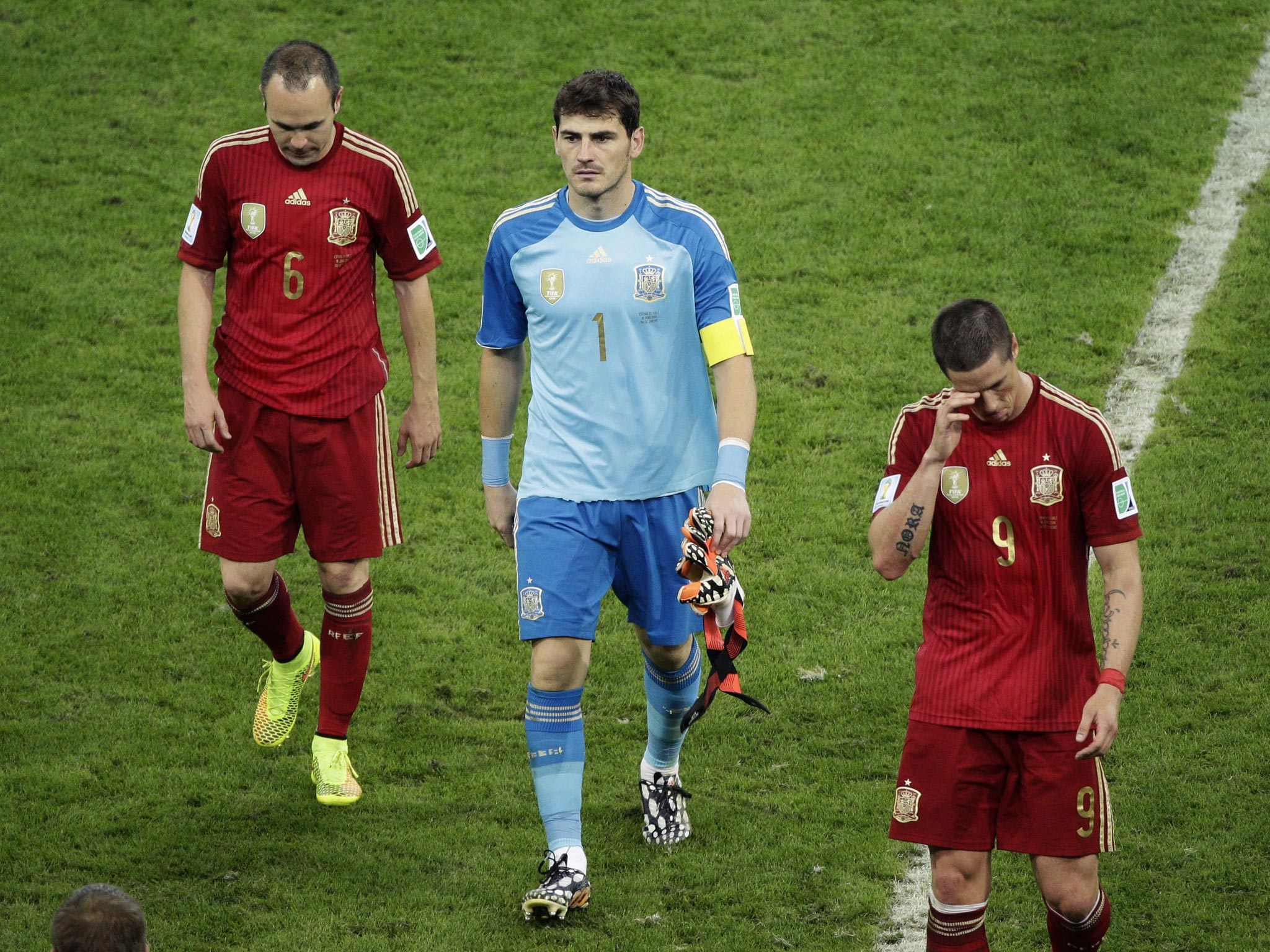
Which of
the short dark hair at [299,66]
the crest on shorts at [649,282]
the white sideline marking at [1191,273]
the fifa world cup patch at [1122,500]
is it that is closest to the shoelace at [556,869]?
the crest on shorts at [649,282]

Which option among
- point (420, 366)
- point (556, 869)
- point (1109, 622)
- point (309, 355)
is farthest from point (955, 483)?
point (309, 355)

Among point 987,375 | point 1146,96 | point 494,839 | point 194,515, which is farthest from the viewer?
point 1146,96

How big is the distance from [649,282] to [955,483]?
1.42m

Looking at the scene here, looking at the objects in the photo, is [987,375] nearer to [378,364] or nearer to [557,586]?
[557,586]

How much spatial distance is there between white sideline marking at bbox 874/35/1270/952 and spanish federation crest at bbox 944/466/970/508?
425 cm

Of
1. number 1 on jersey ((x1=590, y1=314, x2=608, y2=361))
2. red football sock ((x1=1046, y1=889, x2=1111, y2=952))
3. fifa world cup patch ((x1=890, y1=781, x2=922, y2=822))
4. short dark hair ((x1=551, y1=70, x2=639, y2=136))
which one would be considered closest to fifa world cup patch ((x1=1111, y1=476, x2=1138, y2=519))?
fifa world cup patch ((x1=890, y1=781, x2=922, y2=822))

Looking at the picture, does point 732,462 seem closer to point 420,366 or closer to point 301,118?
point 420,366

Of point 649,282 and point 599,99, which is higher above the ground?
point 599,99

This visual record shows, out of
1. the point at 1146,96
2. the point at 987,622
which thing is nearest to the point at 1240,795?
the point at 987,622

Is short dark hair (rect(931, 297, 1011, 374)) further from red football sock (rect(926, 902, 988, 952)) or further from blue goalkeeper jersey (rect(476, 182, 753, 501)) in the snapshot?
red football sock (rect(926, 902, 988, 952))

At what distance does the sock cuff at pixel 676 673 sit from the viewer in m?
6.33

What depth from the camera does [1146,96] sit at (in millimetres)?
12141

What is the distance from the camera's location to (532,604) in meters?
5.80

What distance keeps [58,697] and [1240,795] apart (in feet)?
16.5
